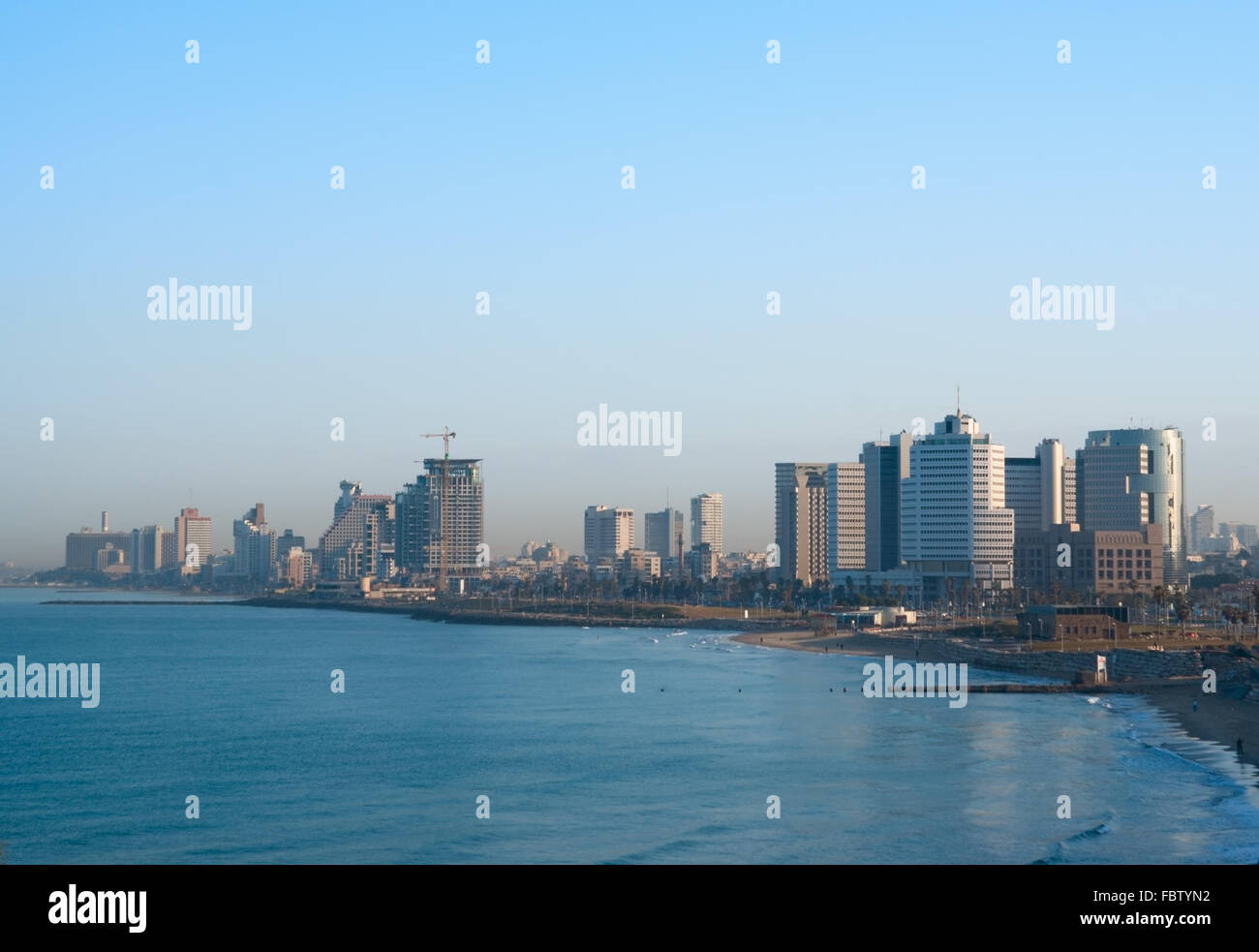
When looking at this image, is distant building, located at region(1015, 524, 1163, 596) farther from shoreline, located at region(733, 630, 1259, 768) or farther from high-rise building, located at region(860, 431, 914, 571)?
shoreline, located at region(733, 630, 1259, 768)

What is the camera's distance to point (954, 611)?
148125 millimetres

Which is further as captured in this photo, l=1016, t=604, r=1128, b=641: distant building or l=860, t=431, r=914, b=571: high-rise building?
l=860, t=431, r=914, b=571: high-rise building

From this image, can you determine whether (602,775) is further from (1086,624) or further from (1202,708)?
(1086,624)

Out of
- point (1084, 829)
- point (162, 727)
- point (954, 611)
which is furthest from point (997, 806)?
point (954, 611)

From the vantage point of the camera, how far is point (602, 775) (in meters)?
Answer: 44.8

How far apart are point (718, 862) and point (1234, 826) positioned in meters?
14.0

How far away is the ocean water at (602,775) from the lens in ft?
109

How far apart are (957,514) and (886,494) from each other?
22.6 m

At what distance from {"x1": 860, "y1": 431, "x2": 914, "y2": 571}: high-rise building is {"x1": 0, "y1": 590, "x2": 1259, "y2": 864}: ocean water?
110453 millimetres

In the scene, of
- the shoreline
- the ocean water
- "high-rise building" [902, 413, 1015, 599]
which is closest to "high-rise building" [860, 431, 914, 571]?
"high-rise building" [902, 413, 1015, 599]

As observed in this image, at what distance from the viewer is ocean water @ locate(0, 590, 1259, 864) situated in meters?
33.3

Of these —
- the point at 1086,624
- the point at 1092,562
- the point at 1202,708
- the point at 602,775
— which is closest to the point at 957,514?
the point at 1092,562

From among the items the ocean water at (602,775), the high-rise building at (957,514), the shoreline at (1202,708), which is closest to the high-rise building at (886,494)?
the high-rise building at (957,514)

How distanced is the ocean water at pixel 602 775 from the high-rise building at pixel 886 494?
110 meters
